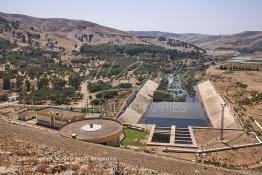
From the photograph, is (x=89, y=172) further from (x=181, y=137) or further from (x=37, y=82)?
(x=37, y=82)

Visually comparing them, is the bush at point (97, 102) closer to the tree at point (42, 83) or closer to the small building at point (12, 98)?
the small building at point (12, 98)

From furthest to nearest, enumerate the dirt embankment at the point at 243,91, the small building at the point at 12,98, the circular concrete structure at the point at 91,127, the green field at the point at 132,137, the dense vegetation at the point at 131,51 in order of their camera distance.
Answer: the dense vegetation at the point at 131,51 < the small building at the point at 12,98 < the dirt embankment at the point at 243,91 < the green field at the point at 132,137 < the circular concrete structure at the point at 91,127

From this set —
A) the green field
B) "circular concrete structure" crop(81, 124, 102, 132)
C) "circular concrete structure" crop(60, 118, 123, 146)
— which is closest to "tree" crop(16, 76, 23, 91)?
the green field

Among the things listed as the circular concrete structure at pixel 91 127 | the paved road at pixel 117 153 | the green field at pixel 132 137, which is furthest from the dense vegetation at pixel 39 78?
the paved road at pixel 117 153

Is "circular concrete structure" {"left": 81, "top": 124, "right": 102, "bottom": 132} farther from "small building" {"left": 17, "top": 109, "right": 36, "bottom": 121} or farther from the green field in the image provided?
"small building" {"left": 17, "top": 109, "right": 36, "bottom": 121}

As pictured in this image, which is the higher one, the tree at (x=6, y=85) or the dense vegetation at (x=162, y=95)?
the tree at (x=6, y=85)
